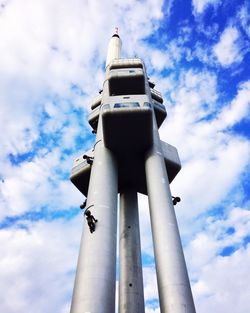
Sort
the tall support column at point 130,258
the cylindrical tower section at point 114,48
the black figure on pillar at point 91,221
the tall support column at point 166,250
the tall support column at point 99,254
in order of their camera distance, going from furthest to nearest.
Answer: the cylindrical tower section at point 114,48 → the tall support column at point 130,258 → the black figure on pillar at point 91,221 → the tall support column at point 166,250 → the tall support column at point 99,254

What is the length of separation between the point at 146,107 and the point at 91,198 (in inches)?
228

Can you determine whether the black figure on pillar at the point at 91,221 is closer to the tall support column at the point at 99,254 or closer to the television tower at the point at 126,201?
the television tower at the point at 126,201

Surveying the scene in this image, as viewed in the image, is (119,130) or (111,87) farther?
(111,87)

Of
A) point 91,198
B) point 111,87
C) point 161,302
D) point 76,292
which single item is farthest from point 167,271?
point 111,87

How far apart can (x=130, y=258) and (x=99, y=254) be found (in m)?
5.48

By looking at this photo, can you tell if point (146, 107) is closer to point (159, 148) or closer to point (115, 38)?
point (159, 148)

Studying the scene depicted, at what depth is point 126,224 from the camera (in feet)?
61.9

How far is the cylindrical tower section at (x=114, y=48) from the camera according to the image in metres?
29.7

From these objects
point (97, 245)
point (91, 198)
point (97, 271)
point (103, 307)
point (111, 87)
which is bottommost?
point (103, 307)

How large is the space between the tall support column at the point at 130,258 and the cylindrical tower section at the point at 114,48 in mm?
14806

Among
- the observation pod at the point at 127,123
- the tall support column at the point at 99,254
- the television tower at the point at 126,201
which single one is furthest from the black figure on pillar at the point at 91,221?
the observation pod at the point at 127,123

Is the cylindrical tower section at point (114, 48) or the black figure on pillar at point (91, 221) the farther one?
the cylindrical tower section at point (114, 48)

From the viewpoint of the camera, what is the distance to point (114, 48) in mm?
31297

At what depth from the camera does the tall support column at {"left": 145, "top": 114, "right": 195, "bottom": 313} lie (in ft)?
37.6
